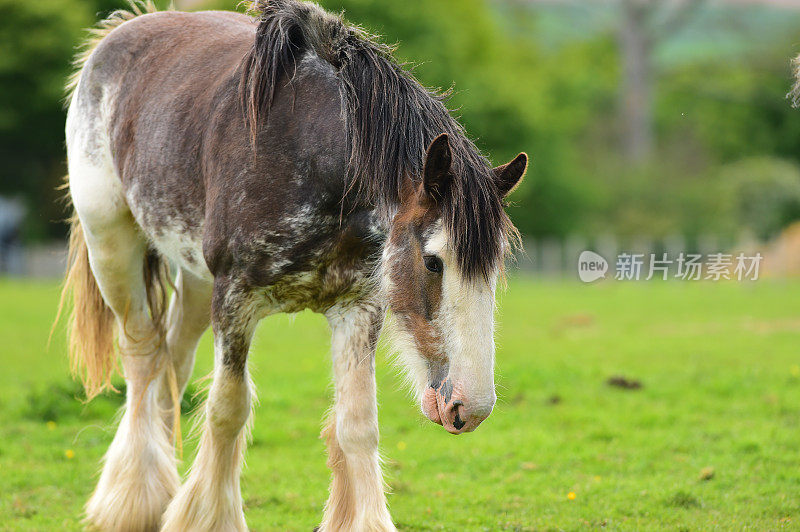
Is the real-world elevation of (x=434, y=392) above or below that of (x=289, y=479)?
above

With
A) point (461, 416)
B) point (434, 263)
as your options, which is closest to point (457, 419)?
point (461, 416)

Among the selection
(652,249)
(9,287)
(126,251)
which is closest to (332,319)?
(126,251)

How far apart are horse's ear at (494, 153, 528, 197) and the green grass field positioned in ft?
3.21

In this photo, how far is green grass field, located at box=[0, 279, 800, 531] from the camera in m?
5.10

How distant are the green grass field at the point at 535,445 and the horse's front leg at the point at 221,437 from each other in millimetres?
332

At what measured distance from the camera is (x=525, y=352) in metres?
12.2

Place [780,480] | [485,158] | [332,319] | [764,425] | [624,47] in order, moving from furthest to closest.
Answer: [624,47] < [764,425] < [780,480] < [332,319] < [485,158]

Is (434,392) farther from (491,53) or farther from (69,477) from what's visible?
(491,53)

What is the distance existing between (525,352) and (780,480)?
6.62m

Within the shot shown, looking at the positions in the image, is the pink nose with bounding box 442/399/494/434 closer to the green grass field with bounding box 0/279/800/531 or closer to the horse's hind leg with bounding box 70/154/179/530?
the green grass field with bounding box 0/279/800/531

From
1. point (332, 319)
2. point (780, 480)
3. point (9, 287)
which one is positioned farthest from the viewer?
point (9, 287)

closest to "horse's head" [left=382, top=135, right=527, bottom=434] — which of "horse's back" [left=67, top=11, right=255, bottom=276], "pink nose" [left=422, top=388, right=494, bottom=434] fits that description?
"pink nose" [left=422, top=388, right=494, bottom=434]

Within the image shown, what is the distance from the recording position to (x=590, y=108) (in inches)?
2073

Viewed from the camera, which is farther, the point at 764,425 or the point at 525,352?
the point at 525,352
